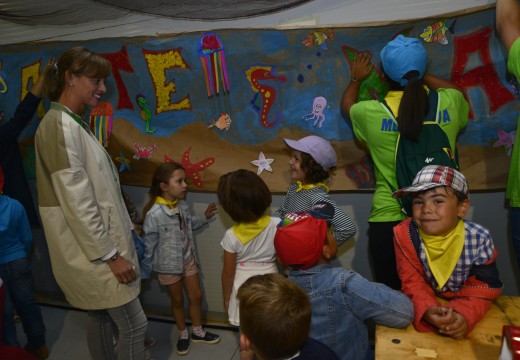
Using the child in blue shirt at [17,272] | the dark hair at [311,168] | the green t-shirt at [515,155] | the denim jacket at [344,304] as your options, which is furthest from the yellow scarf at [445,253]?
the child in blue shirt at [17,272]

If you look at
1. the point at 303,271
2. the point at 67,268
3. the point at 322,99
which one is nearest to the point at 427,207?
the point at 303,271

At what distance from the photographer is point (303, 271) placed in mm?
1544

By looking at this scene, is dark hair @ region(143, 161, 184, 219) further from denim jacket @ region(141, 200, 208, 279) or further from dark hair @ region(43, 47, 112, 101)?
dark hair @ region(43, 47, 112, 101)

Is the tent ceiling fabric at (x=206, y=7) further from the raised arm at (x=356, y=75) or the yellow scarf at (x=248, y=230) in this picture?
the yellow scarf at (x=248, y=230)

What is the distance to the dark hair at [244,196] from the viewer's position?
1901mm

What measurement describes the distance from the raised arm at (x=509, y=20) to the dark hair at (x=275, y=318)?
135cm

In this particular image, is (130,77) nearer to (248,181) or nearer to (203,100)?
(203,100)

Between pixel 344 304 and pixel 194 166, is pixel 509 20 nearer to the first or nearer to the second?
pixel 344 304

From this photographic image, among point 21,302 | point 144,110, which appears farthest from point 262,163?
point 21,302

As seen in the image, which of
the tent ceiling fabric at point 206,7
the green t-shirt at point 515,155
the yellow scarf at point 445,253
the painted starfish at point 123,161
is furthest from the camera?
the painted starfish at point 123,161

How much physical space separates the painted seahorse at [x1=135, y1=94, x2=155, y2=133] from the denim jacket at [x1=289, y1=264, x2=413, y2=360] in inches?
57.8

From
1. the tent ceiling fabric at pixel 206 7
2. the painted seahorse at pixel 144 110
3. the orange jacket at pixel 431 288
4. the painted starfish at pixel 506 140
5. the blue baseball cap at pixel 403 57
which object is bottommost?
the orange jacket at pixel 431 288

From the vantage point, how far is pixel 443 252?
4.68ft

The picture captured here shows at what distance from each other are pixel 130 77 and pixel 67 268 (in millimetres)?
1220
